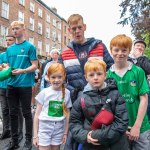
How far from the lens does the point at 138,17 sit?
20.7 meters

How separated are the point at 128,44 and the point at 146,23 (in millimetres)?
15632

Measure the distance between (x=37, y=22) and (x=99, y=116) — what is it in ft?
141

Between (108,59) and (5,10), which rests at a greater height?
(5,10)

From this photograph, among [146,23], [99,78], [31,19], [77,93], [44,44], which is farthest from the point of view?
[44,44]

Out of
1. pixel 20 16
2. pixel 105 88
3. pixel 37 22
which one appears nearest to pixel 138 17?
pixel 105 88

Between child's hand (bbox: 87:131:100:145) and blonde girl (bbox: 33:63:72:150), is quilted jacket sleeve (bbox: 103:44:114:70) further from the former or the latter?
child's hand (bbox: 87:131:100:145)

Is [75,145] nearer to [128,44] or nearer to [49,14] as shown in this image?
[128,44]

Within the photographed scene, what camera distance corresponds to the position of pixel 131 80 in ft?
10.0

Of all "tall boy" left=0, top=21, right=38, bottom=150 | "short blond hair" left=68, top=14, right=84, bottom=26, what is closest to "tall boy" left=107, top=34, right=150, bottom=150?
"short blond hair" left=68, top=14, right=84, bottom=26

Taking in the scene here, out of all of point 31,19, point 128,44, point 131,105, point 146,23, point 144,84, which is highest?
point 31,19

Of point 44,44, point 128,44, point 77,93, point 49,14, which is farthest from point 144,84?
point 49,14

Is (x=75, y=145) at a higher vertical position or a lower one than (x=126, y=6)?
lower

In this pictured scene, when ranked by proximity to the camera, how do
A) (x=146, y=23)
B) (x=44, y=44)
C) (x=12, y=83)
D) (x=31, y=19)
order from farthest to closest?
1. (x=44, y=44)
2. (x=31, y=19)
3. (x=146, y=23)
4. (x=12, y=83)

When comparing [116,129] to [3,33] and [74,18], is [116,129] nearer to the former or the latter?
[74,18]
